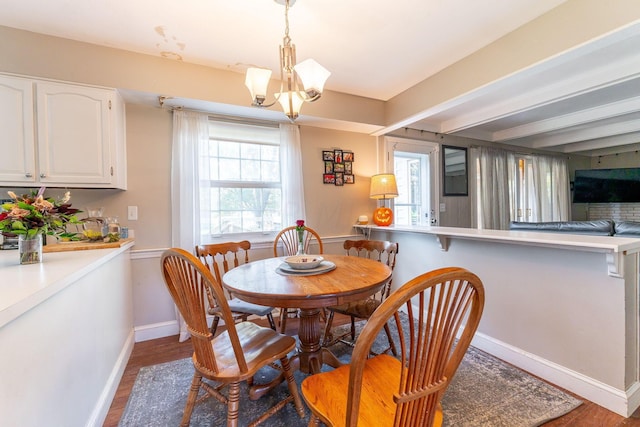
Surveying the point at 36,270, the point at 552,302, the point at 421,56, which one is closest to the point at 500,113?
the point at 421,56

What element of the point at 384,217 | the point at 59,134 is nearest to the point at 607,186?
the point at 384,217

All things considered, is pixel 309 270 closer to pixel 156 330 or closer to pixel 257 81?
pixel 257 81

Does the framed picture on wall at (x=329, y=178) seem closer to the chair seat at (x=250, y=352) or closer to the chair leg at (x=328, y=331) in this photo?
the chair leg at (x=328, y=331)

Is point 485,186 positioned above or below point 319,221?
above

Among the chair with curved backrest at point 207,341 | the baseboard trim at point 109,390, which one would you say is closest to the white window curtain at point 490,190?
the chair with curved backrest at point 207,341

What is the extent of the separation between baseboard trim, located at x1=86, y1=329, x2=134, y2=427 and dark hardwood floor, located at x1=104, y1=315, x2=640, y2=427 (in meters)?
0.04

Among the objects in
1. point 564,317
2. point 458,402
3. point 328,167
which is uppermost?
point 328,167

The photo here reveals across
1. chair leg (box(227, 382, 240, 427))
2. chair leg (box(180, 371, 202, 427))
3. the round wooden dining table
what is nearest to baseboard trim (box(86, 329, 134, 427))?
chair leg (box(180, 371, 202, 427))

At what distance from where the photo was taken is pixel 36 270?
1.16 metres

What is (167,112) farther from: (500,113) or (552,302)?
(500,113)

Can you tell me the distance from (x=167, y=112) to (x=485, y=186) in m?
4.40

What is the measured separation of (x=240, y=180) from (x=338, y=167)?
3.94 feet

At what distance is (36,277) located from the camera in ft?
3.38

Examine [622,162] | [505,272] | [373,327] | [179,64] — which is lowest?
[505,272]
